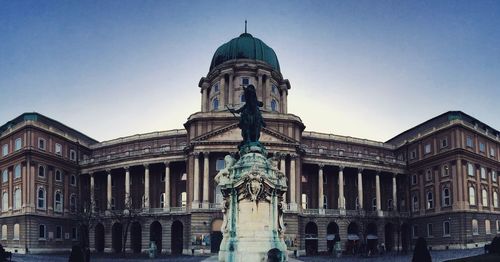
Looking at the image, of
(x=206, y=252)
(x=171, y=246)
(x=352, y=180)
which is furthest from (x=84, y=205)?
(x=352, y=180)

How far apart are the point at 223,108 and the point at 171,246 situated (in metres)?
25.2

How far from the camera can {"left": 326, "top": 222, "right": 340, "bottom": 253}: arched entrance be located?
296 feet

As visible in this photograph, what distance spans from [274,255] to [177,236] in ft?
214

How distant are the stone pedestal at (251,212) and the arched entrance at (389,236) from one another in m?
72.7

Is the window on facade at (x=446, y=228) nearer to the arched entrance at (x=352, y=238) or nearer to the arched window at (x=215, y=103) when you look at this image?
the arched entrance at (x=352, y=238)

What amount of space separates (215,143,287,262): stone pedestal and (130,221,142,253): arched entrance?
6473 cm

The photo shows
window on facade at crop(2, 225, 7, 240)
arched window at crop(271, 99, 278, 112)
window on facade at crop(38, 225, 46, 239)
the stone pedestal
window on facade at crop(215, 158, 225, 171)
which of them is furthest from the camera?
arched window at crop(271, 99, 278, 112)

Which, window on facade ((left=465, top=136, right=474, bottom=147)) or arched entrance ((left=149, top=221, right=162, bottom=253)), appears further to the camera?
window on facade ((left=465, top=136, right=474, bottom=147))

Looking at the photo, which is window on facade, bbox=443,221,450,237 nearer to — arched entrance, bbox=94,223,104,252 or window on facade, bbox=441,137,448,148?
window on facade, bbox=441,137,448,148

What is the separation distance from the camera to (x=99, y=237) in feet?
314

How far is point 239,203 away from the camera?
28859 mm

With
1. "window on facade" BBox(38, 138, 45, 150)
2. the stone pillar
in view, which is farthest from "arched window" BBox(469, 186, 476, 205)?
"window on facade" BBox(38, 138, 45, 150)

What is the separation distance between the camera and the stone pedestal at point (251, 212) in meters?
28.1

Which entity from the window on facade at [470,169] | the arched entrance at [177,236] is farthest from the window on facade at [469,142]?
the arched entrance at [177,236]
